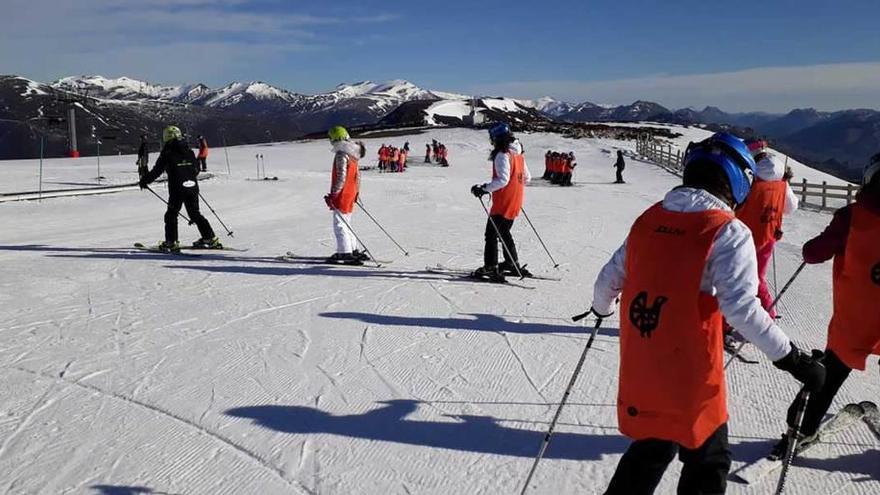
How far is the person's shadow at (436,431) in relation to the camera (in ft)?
11.8

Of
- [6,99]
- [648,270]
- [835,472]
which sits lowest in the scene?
[835,472]

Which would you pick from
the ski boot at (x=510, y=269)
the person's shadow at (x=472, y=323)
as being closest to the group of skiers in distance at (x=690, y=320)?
the person's shadow at (x=472, y=323)

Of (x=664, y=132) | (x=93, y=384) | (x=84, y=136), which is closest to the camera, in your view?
(x=93, y=384)

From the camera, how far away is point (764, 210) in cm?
493

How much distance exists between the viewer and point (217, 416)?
3.96 m

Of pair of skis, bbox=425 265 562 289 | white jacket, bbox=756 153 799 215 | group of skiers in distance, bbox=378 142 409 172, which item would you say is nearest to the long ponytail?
pair of skis, bbox=425 265 562 289

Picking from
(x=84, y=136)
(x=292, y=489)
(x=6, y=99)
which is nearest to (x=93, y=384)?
(x=292, y=489)

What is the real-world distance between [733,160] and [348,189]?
6.57m

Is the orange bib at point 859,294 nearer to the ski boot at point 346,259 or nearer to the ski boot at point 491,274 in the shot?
the ski boot at point 491,274

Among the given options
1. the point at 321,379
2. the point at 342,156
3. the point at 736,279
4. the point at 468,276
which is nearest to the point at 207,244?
the point at 342,156

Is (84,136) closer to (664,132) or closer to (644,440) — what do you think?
(664,132)

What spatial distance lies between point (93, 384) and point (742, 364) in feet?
16.4

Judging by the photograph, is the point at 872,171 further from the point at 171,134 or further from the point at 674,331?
the point at 171,134

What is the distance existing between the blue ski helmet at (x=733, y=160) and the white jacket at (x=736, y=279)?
0.38 ft
